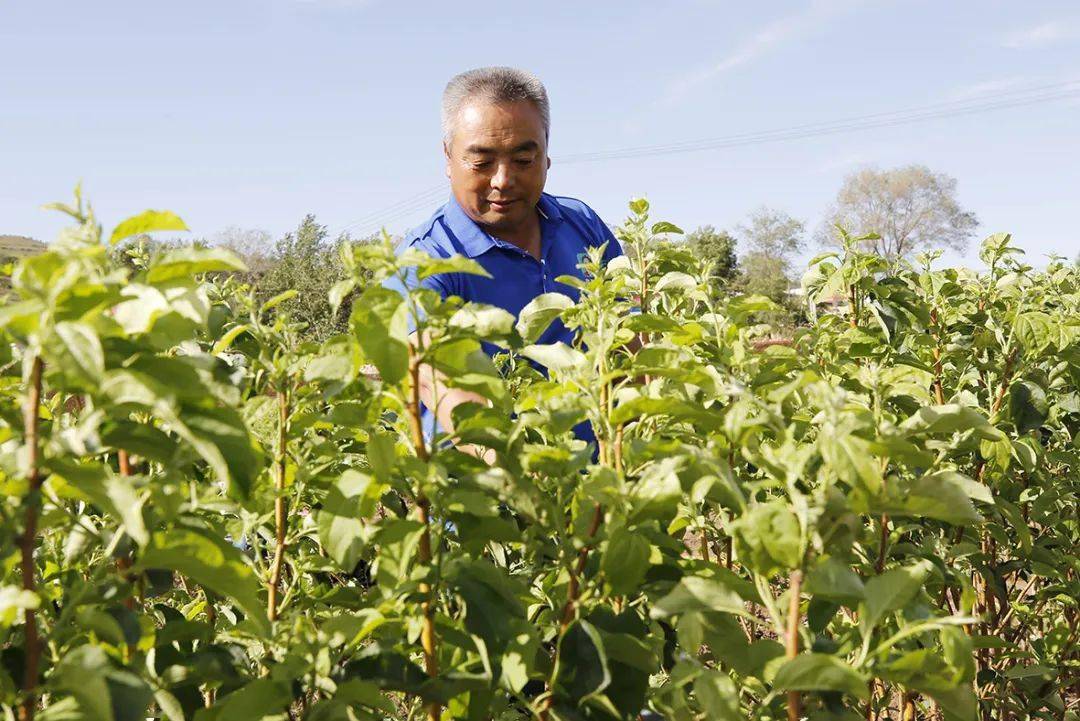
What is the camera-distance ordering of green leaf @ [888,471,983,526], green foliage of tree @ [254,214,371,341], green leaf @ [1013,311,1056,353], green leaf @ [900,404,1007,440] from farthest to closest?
green foliage of tree @ [254,214,371,341] < green leaf @ [1013,311,1056,353] < green leaf @ [900,404,1007,440] < green leaf @ [888,471,983,526]

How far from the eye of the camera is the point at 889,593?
1.21 meters

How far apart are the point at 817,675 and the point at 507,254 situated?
238cm

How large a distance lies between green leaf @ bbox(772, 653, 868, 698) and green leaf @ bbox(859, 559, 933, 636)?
0.29 feet

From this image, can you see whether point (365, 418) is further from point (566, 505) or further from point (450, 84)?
point (450, 84)

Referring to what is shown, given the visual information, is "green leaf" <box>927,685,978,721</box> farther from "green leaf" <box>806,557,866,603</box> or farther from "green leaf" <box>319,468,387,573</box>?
"green leaf" <box>319,468,387,573</box>

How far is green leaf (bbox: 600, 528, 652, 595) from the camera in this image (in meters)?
1.25

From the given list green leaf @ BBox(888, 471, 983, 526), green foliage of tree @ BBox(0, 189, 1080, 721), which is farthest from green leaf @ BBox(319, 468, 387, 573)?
green leaf @ BBox(888, 471, 983, 526)

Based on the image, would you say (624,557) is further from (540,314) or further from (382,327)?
(540,314)

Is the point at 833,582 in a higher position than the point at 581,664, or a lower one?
higher

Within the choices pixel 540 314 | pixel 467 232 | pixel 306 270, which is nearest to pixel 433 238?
pixel 467 232

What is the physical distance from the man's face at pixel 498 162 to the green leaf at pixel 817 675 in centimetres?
226

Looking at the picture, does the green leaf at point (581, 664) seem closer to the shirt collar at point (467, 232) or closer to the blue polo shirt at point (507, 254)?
the blue polo shirt at point (507, 254)

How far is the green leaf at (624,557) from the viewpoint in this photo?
125cm

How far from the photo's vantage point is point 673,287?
2156mm
